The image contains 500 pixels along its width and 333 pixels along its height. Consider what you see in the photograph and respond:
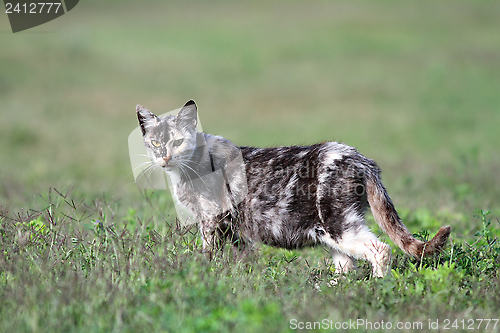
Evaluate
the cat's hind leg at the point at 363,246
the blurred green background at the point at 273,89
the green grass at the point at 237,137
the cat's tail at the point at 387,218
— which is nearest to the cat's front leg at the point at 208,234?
the green grass at the point at 237,137

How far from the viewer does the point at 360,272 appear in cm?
376

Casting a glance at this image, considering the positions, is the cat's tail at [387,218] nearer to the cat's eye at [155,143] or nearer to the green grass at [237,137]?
the green grass at [237,137]

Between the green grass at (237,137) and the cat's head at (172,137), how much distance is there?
18.8 inches

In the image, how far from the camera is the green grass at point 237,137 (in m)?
3.10

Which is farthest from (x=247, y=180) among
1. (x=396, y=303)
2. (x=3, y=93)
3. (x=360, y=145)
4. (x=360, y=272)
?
(x=3, y=93)

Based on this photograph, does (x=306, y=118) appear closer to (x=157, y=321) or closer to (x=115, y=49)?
(x=115, y=49)

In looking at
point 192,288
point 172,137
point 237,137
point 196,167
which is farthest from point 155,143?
point 237,137

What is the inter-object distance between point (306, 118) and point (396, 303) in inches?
489

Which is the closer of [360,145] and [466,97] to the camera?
[360,145]

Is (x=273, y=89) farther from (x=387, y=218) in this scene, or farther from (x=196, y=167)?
(x=387, y=218)

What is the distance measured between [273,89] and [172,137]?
46.3 ft

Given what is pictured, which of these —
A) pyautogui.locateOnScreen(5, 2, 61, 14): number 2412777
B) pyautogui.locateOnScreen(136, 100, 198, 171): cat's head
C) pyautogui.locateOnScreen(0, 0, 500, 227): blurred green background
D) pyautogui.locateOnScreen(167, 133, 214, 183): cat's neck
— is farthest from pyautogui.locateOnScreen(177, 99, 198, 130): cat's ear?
pyautogui.locateOnScreen(5, 2, 61, 14): number 2412777

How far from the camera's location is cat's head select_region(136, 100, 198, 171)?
4.37 meters

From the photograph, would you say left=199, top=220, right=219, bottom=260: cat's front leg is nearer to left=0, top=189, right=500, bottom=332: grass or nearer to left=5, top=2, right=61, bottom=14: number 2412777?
left=0, top=189, right=500, bottom=332: grass
